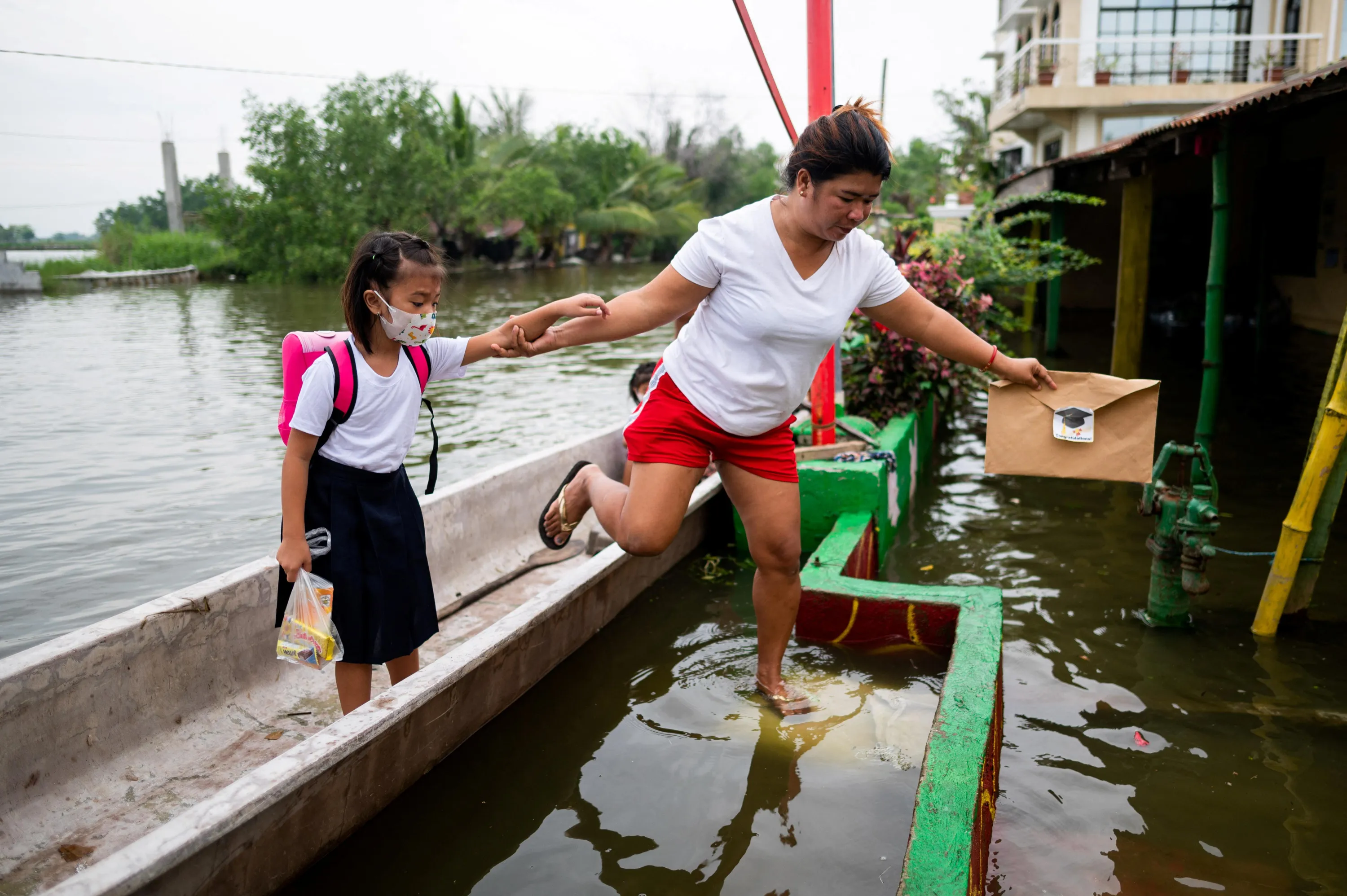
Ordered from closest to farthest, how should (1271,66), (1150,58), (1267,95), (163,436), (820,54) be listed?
(820,54) < (1267,95) < (163,436) < (1271,66) < (1150,58)

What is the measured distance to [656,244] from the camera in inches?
1885

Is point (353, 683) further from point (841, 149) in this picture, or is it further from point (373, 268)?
point (841, 149)

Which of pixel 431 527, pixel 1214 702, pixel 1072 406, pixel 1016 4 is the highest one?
pixel 1016 4

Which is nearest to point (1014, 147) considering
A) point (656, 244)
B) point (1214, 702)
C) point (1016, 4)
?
point (1016, 4)

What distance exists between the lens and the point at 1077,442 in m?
3.33

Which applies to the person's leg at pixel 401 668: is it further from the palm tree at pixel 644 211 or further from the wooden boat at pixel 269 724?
the palm tree at pixel 644 211

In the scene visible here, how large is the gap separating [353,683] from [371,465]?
67cm

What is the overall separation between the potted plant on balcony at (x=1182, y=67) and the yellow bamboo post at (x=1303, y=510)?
21139mm

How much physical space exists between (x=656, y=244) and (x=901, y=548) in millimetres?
43607

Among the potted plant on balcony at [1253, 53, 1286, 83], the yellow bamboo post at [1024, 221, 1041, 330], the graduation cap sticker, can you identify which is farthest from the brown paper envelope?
the potted plant on balcony at [1253, 53, 1286, 83]

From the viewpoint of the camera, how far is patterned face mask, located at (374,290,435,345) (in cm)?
273

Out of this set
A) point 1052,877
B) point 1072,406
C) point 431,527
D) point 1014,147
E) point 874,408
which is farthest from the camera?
point 1014,147

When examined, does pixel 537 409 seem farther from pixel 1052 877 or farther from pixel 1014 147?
pixel 1014 147

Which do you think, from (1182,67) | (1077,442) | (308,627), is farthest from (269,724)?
(1182,67)
